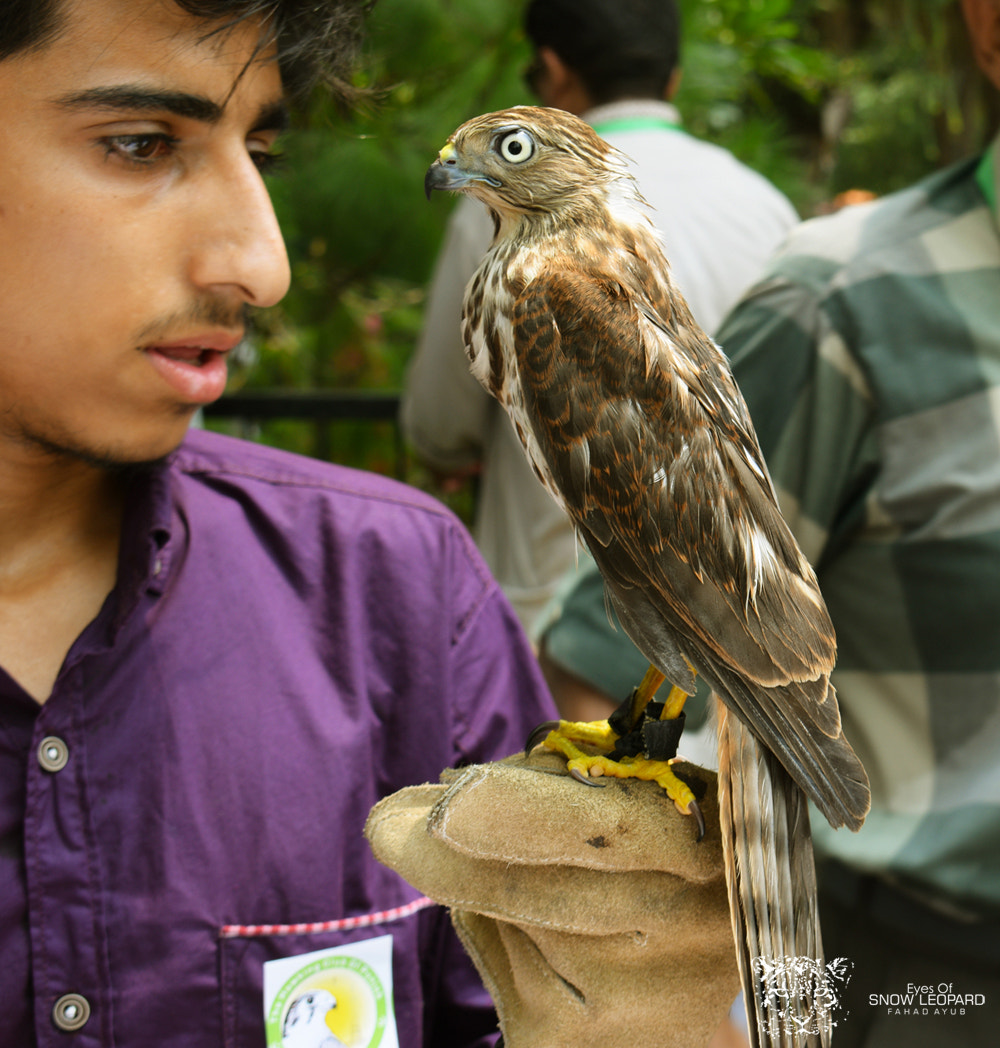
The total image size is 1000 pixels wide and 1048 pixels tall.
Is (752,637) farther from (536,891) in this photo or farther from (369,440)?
(369,440)

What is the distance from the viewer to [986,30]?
204 centimetres

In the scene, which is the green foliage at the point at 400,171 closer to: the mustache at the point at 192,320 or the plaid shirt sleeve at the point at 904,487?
the plaid shirt sleeve at the point at 904,487

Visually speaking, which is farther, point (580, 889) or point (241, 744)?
point (241, 744)

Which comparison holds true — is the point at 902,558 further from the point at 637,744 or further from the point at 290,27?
the point at 290,27

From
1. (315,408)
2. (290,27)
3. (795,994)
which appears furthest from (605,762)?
(315,408)

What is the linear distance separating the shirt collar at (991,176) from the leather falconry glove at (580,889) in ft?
4.49

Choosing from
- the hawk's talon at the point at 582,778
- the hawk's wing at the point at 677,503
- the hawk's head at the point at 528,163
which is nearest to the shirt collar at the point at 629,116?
the hawk's head at the point at 528,163

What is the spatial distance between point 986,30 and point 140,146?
5.55ft

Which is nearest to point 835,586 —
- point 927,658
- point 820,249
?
point 927,658

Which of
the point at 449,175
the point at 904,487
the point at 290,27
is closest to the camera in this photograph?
the point at 449,175

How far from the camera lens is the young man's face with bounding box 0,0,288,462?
4.18 feet

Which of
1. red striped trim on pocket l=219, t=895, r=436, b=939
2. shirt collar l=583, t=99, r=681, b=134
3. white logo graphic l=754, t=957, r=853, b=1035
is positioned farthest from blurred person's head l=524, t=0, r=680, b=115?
white logo graphic l=754, t=957, r=853, b=1035

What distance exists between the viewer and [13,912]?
1330 millimetres

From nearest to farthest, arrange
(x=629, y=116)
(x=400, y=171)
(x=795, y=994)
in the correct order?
1. (x=795, y=994)
2. (x=629, y=116)
3. (x=400, y=171)
